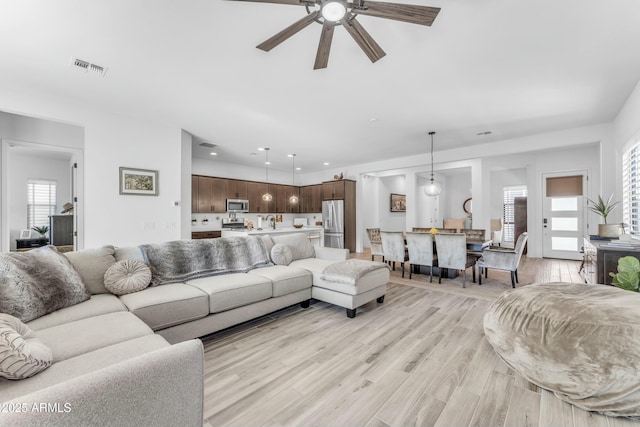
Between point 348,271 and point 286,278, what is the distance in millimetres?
715

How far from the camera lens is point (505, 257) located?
159 inches

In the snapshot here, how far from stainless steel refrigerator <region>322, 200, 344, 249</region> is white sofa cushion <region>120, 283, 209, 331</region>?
5719 mm

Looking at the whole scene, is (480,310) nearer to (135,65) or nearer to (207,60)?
(207,60)

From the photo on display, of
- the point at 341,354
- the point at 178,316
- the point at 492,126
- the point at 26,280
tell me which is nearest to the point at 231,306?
the point at 178,316

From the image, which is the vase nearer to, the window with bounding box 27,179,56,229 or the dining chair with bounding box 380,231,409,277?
the dining chair with bounding box 380,231,409,277

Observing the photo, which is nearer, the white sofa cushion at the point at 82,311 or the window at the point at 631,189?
the white sofa cushion at the point at 82,311

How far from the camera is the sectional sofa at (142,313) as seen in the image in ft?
2.73

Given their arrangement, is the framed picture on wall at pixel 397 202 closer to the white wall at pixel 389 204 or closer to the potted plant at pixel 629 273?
the white wall at pixel 389 204

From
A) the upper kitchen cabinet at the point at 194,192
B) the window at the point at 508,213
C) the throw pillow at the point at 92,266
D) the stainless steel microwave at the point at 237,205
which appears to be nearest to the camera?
the throw pillow at the point at 92,266

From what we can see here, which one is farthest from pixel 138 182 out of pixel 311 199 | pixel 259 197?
pixel 311 199

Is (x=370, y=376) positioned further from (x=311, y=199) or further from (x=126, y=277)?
(x=311, y=199)

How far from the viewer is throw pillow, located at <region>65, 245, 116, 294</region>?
2305mm

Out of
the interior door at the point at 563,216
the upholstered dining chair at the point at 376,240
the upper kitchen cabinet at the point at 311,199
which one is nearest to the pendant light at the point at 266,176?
the upper kitchen cabinet at the point at 311,199

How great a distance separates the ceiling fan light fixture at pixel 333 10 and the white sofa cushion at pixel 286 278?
240 cm
